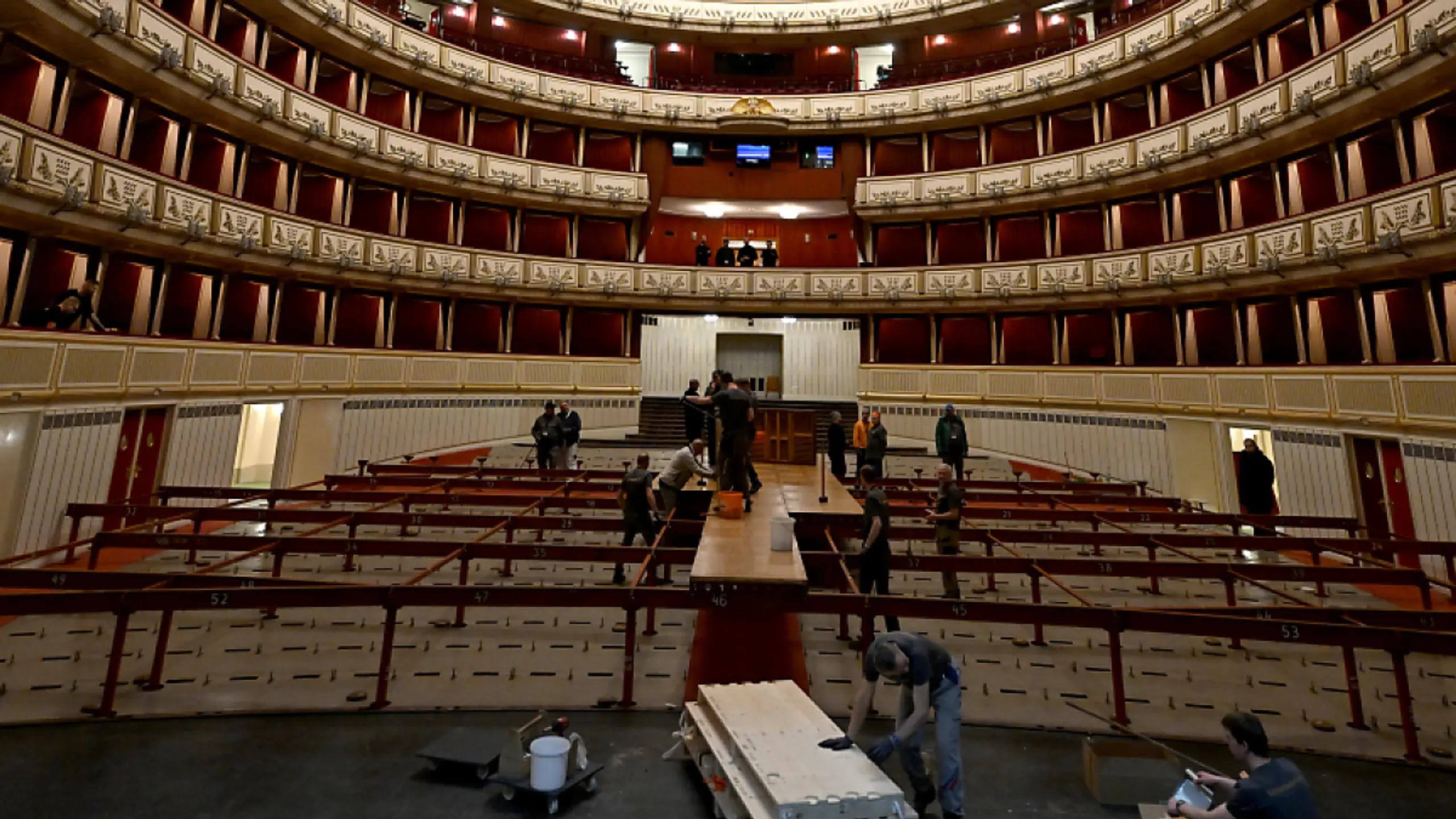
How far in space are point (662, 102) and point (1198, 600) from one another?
2381cm

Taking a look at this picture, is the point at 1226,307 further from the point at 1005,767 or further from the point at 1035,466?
the point at 1005,767

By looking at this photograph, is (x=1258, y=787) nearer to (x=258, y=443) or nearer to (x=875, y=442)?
(x=875, y=442)

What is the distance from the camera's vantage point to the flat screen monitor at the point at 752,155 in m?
25.8

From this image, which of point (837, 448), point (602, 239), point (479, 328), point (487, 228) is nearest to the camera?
point (837, 448)

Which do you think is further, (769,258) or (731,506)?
(769,258)

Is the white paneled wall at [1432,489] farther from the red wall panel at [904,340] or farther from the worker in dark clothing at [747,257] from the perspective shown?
the worker in dark clothing at [747,257]

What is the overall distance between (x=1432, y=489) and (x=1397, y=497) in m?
0.79

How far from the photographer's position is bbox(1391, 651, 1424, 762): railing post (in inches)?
183

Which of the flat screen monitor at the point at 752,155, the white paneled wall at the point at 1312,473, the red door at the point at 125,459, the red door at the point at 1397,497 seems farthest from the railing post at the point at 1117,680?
the flat screen monitor at the point at 752,155

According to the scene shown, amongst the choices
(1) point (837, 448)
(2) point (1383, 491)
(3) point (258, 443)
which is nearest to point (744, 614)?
(1) point (837, 448)

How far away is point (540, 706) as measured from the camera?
5289mm

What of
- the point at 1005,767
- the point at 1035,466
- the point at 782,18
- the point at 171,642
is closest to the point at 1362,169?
the point at 1035,466

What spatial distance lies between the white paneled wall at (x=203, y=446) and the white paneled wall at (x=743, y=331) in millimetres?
13677

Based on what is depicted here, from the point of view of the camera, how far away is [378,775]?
14.0ft
